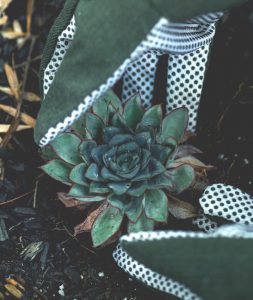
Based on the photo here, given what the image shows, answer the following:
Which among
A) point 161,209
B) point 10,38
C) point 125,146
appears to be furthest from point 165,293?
point 10,38

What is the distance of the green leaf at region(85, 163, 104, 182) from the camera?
42.6 inches

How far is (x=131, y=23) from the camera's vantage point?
2.99 ft

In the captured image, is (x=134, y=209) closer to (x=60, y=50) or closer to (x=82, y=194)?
(x=82, y=194)

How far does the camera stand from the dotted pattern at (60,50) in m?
1.08

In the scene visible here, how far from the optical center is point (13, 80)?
1.40 m

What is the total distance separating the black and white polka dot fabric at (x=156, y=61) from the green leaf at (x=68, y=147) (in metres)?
0.08

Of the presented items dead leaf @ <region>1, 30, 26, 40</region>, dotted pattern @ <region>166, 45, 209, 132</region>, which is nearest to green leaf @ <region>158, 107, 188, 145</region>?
dotted pattern @ <region>166, 45, 209, 132</region>

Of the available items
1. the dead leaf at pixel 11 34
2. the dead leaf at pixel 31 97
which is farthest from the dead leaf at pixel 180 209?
the dead leaf at pixel 11 34

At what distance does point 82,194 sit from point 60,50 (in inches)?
12.3

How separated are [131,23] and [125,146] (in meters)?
0.28

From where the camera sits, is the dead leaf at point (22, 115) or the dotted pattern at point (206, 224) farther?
the dead leaf at point (22, 115)

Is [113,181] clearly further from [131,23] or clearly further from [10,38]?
[10,38]

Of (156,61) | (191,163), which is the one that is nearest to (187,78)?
(156,61)

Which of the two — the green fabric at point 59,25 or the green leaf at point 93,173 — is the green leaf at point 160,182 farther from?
the green fabric at point 59,25
